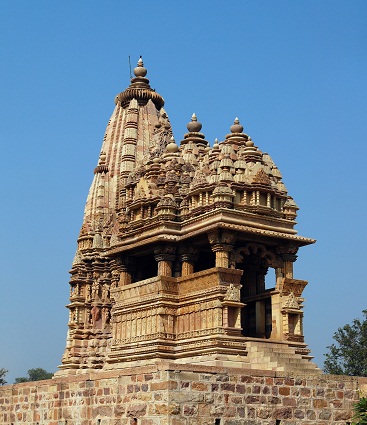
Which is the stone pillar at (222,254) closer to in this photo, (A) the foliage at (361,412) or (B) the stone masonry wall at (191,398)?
(B) the stone masonry wall at (191,398)

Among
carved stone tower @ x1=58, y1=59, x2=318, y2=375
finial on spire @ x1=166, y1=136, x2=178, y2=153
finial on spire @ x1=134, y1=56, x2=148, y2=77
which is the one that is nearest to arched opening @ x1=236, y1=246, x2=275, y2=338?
carved stone tower @ x1=58, y1=59, x2=318, y2=375

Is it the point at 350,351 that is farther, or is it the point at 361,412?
the point at 350,351

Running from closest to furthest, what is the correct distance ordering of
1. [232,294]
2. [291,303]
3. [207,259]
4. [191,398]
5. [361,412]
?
[191,398] < [361,412] < [232,294] < [291,303] < [207,259]

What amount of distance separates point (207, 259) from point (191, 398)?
878 cm

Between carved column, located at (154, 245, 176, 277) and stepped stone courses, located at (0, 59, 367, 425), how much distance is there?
4 centimetres

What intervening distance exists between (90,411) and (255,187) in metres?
7.76

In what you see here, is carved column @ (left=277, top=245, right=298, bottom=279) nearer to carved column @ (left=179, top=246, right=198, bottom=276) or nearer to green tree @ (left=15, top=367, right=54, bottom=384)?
carved column @ (left=179, top=246, right=198, bottom=276)

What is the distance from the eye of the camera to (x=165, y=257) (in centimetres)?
2064

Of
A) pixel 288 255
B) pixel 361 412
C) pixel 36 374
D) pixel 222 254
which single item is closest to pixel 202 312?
pixel 222 254

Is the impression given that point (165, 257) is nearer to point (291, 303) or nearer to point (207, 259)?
point (207, 259)

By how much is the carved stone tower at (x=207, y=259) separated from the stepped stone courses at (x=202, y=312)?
1.3 inches

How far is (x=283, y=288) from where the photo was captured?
20.2 metres

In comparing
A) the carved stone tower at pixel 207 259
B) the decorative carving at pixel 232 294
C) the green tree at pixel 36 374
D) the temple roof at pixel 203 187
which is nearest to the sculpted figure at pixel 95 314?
the temple roof at pixel 203 187

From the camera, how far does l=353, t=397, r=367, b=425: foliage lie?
16.1m
